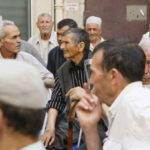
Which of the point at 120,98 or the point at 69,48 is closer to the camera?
the point at 120,98

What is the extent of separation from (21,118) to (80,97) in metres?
1.64

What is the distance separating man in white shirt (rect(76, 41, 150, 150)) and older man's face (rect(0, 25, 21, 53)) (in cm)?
225

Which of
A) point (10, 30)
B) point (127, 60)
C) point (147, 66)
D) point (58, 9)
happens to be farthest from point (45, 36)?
point (127, 60)

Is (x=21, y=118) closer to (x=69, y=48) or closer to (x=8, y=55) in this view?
(x=69, y=48)

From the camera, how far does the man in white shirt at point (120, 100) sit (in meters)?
2.61

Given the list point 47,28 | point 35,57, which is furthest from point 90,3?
point 35,57

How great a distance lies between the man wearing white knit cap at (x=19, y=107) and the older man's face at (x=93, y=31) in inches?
202

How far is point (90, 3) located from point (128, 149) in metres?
7.09

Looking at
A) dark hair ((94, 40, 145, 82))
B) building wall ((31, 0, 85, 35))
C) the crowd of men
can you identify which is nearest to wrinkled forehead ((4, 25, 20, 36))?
the crowd of men

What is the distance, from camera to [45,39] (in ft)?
24.3

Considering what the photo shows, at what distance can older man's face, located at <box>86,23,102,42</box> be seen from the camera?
23.1 ft

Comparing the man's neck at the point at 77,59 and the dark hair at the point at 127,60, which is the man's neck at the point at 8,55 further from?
the dark hair at the point at 127,60

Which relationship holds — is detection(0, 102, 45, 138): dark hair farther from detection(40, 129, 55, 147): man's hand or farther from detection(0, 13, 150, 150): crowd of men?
detection(40, 129, 55, 147): man's hand

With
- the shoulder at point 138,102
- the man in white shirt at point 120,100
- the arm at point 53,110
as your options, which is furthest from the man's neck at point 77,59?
the shoulder at point 138,102
